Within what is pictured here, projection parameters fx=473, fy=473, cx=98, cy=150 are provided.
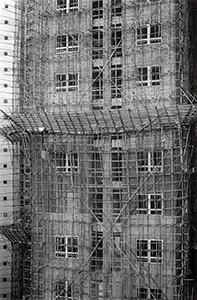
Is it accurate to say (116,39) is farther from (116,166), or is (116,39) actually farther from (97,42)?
(116,166)

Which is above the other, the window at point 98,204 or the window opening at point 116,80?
the window opening at point 116,80

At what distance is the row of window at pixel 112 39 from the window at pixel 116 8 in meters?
0.37

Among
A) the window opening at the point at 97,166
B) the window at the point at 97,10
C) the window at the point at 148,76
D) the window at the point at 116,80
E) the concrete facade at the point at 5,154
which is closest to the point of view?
the window opening at the point at 97,166

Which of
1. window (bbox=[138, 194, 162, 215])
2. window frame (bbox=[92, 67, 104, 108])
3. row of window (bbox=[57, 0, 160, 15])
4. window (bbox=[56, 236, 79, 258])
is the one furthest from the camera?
row of window (bbox=[57, 0, 160, 15])

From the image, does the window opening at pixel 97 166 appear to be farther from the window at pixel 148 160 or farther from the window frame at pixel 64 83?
the window frame at pixel 64 83

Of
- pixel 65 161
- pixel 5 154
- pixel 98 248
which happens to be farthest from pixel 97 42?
pixel 98 248

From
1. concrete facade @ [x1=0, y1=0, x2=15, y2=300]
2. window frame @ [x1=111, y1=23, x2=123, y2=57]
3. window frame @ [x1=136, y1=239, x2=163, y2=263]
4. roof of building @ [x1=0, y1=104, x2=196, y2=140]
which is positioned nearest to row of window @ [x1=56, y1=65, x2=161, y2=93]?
window frame @ [x1=111, y1=23, x2=123, y2=57]

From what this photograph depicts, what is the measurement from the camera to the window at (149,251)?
13.9 m

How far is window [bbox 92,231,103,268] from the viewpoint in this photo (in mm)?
14383

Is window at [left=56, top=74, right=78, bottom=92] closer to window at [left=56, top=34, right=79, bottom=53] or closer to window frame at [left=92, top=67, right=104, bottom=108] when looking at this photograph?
window frame at [left=92, top=67, right=104, bottom=108]

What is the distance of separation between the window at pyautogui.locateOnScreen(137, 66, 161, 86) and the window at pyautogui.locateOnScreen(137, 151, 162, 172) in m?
2.16

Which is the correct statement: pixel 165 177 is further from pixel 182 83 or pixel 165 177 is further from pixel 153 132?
pixel 182 83

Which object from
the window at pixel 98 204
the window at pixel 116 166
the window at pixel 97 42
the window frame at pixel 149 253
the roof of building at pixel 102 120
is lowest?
the window frame at pixel 149 253

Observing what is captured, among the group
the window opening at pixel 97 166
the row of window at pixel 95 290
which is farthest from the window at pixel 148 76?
the row of window at pixel 95 290
